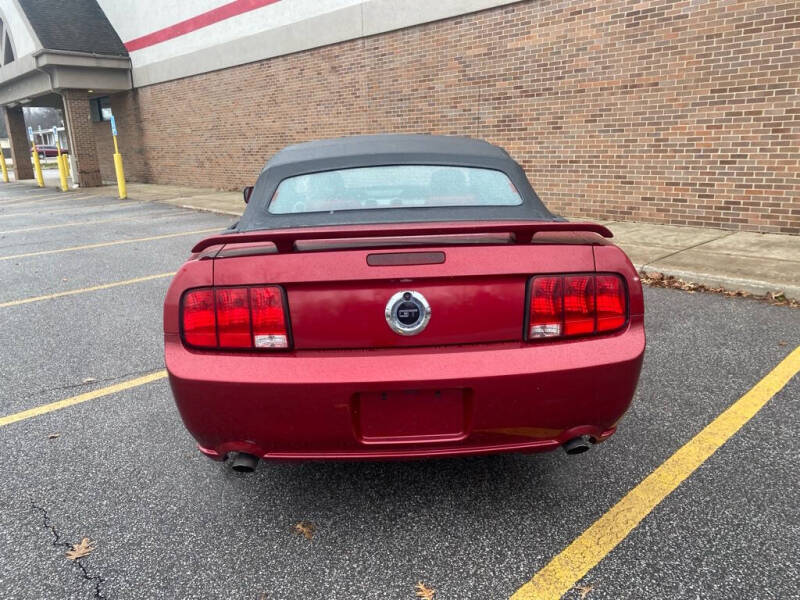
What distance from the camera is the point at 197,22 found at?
17.3 meters

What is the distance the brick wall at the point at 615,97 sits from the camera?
7293 mm

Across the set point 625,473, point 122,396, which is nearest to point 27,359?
point 122,396

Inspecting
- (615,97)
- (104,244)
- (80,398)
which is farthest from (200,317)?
(104,244)

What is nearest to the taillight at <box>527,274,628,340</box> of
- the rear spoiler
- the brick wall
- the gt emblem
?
the rear spoiler

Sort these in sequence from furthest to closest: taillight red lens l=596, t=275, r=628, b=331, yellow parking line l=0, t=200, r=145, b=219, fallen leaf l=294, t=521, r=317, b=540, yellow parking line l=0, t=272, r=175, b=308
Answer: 1. yellow parking line l=0, t=200, r=145, b=219
2. yellow parking line l=0, t=272, r=175, b=308
3. fallen leaf l=294, t=521, r=317, b=540
4. taillight red lens l=596, t=275, r=628, b=331

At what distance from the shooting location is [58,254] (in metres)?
8.69

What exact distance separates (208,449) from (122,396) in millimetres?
1728

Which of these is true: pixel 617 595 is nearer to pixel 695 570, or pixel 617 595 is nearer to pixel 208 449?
pixel 695 570

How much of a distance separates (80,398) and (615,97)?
8.19 metres

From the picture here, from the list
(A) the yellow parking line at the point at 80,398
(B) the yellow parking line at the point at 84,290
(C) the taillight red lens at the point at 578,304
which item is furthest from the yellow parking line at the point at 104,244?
(C) the taillight red lens at the point at 578,304

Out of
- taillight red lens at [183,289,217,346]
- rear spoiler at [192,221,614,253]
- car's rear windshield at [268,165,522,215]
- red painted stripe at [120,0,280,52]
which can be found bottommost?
taillight red lens at [183,289,217,346]

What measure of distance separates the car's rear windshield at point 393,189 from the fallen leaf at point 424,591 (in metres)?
1.72

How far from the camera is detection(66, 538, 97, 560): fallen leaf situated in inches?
86.0

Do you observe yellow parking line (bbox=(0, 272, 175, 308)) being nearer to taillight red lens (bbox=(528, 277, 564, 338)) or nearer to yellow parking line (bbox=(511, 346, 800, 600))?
taillight red lens (bbox=(528, 277, 564, 338))
